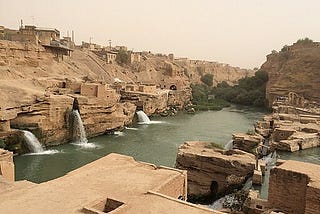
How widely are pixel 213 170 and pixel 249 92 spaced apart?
126 ft

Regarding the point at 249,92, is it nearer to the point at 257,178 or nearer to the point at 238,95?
the point at 238,95

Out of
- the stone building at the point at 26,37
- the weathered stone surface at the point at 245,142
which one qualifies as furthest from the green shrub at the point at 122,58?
the weathered stone surface at the point at 245,142

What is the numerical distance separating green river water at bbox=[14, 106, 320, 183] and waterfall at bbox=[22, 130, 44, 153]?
0.63 m

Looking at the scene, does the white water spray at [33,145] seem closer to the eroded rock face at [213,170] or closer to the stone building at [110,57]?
the eroded rock face at [213,170]

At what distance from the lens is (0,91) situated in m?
17.2

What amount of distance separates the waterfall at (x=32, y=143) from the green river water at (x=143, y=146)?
0.63 metres

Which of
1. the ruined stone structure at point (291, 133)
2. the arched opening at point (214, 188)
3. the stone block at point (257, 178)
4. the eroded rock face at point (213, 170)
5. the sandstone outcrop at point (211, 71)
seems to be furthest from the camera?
the sandstone outcrop at point (211, 71)

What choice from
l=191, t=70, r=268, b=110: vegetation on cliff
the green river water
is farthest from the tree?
the green river water

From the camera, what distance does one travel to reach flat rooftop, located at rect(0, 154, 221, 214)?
17.6 ft

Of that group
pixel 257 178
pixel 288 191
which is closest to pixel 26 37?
pixel 257 178

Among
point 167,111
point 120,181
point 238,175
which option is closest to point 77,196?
point 120,181

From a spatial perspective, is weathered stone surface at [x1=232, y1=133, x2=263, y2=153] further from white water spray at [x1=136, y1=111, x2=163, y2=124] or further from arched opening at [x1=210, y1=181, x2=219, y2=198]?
white water spray at [x1=136, y1=111, x2=163, y2=124]

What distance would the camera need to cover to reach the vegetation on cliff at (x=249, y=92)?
1810 inches

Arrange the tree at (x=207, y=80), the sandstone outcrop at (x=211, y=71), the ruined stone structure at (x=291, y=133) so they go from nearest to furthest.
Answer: the ruined stone structure at (x=291, y=133)
the tree at (x=207, y=80)
the sandstone outcrop at (x=211, y=71)
